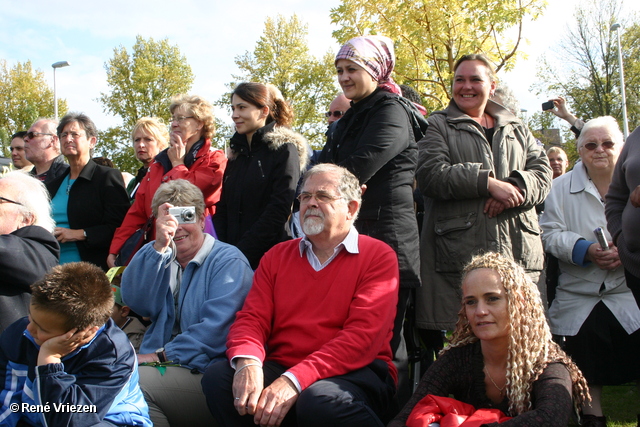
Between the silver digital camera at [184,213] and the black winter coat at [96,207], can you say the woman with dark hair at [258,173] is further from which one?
the black winter coat at [96,207]

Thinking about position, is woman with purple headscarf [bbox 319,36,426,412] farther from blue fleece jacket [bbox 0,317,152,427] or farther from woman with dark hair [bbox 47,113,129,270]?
woman with dark hair [bbox 47,113,129,270]

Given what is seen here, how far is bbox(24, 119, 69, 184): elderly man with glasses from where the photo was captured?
570cm

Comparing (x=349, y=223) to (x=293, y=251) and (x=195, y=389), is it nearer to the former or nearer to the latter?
(x=293, y=251)

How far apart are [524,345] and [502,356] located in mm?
163

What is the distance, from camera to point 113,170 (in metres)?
5.33

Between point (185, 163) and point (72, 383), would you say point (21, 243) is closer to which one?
point (72, 383)

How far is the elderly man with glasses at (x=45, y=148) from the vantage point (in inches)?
224

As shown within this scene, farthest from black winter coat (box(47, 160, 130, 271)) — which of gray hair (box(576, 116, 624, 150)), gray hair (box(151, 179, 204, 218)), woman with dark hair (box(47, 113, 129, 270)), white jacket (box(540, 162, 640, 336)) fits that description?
gray hair (box(576, 116, 624, 150))

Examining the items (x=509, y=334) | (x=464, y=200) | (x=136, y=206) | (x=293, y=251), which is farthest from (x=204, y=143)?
(x=509, y=334)

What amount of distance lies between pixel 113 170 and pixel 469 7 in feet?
26.1

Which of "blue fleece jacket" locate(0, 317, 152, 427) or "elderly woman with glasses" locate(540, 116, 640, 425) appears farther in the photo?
"elderly woman with glasses" locate(540, 116, 640, 425)

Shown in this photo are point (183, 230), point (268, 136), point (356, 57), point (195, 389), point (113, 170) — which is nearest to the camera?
point (195, 389)

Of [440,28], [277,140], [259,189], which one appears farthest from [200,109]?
[440,28]

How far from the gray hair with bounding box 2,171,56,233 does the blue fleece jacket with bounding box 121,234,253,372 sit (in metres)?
0.64
